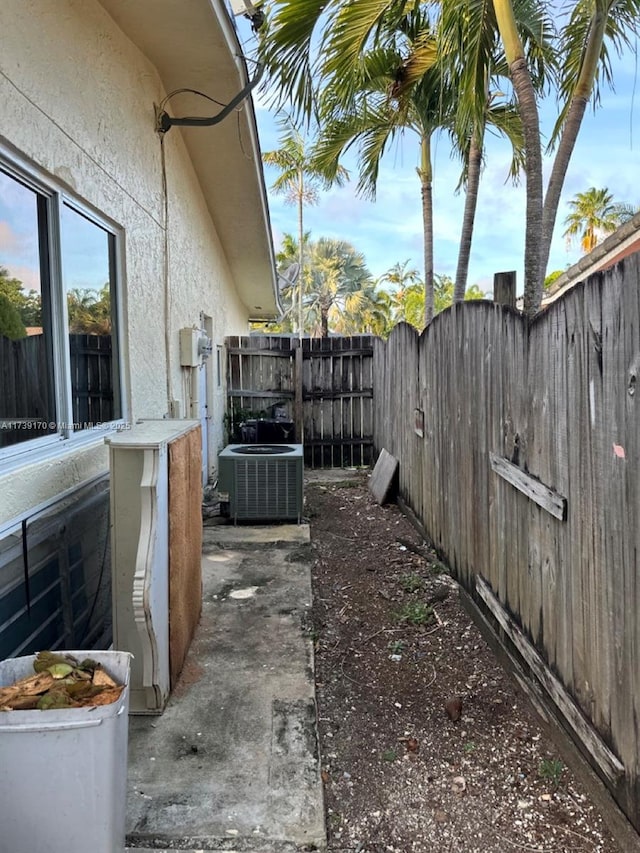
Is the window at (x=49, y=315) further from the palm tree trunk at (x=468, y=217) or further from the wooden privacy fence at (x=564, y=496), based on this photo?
the palm tree trunk at (x=468, y=217)

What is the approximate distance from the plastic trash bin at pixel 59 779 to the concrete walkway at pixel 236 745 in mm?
435

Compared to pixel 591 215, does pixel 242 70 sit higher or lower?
lower

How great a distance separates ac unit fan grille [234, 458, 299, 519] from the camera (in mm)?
5688

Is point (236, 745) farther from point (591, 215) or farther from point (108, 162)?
point (591, 215)

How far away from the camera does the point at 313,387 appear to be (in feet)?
30.2

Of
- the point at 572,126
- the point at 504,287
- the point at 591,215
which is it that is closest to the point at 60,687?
the point at 504,287

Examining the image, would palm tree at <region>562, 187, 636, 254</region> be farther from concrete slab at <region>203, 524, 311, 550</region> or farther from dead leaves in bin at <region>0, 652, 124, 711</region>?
dead leaves in bin at <region>0, 652, 124, 711</region>

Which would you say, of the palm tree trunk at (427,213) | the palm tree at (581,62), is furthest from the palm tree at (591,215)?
the palm tree at (581,62)

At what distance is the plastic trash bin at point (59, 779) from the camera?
1462mm

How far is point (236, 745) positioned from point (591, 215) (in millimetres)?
38275

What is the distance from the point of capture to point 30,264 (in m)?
2.51

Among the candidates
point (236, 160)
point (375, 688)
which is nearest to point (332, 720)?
point (375, 688)

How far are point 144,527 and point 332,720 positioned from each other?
1.28 metres

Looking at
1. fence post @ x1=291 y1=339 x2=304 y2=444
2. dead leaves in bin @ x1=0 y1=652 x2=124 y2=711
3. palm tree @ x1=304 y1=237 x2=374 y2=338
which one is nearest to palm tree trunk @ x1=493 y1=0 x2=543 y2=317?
dead leaves in bin @ x1=0 y1=652 x2=124 y2=711
